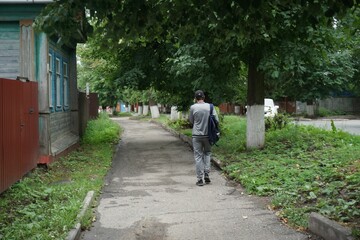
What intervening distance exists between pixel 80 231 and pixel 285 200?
3.09 metres

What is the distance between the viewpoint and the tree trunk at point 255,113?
11.9m

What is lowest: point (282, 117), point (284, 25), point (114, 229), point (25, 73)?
point (114, 229)

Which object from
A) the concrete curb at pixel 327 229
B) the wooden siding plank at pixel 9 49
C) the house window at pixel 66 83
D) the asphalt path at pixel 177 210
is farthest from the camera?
the house window at pixel 66 83

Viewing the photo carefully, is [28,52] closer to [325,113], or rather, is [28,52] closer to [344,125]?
[344,125]

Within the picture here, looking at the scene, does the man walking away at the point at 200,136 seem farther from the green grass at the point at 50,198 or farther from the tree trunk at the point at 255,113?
the tree trunk at the point at 255,113

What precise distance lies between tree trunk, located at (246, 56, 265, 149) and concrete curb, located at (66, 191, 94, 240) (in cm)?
541

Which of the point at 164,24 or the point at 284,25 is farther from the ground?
the point at 284,25

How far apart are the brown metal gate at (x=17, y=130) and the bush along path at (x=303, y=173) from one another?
162 inches

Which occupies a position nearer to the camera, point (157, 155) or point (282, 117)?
point (157, 155)

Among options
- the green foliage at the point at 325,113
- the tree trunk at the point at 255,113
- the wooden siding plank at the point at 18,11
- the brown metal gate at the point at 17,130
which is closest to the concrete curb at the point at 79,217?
the brown metal gate at the point at 17,130

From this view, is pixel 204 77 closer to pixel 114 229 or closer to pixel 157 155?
pixel 157 155

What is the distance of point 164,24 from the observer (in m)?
6.15

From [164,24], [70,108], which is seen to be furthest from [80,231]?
[70,108]

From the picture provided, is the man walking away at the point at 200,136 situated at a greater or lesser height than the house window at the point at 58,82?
lesser
